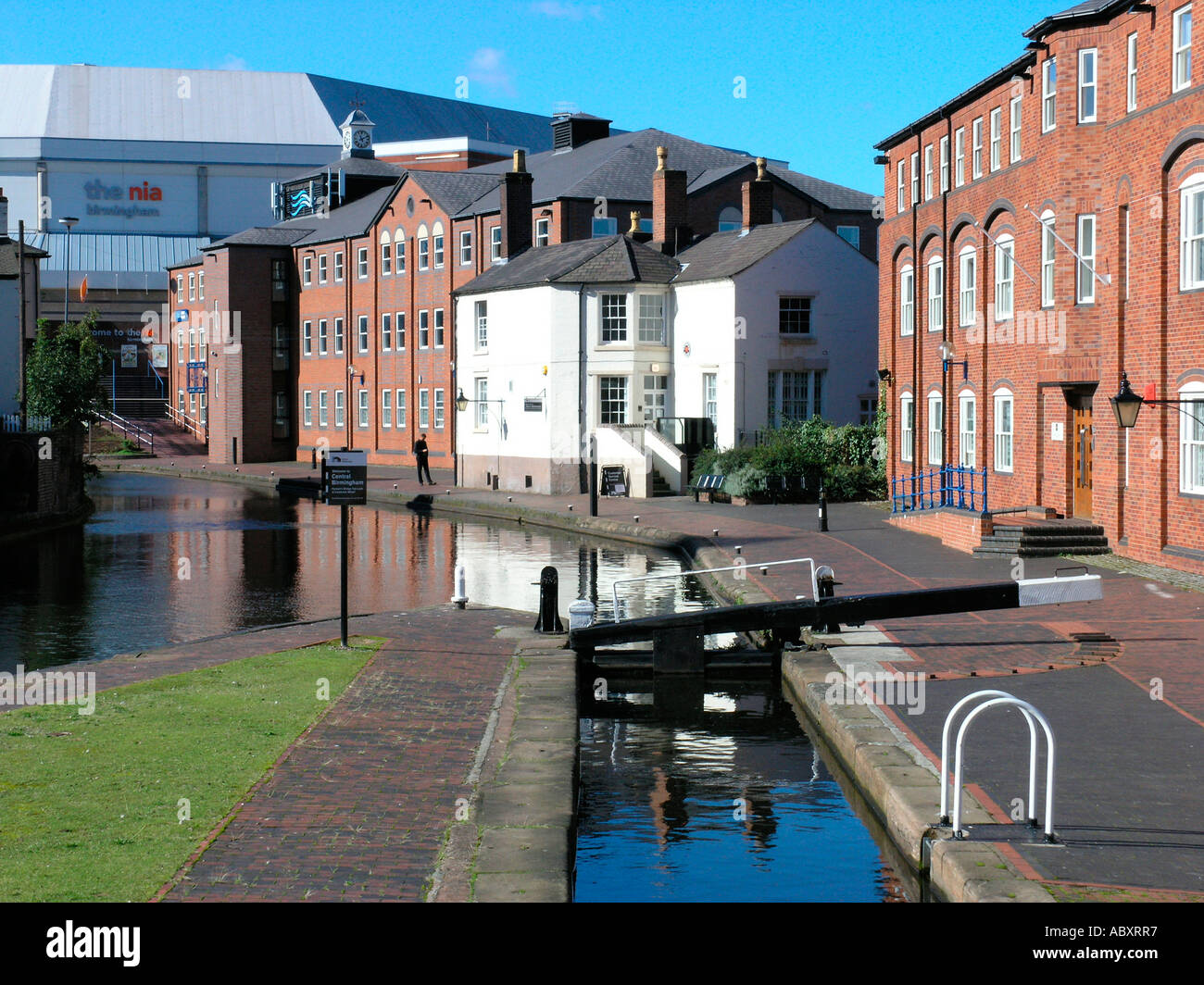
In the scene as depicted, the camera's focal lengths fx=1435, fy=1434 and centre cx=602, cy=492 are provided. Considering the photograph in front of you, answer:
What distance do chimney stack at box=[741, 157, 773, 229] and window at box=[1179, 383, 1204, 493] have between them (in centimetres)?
2679

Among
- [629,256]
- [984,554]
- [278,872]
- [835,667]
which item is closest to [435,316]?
[629,256]

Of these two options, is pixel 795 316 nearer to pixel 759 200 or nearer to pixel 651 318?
pixel 651 318

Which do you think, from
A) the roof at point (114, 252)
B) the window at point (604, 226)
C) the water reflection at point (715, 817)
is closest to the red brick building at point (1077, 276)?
the water reflection at point (715, 817)

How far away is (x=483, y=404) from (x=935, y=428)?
18910 mm

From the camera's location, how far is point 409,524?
128 feet

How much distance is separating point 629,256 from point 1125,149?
23.9 m

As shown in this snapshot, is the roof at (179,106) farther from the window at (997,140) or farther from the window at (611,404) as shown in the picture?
the window at (997,140)

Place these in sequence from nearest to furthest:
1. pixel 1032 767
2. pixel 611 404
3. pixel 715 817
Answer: pixel 1032 767
pixel 715 817
pixel 611 404

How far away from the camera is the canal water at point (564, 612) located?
10.2 metres

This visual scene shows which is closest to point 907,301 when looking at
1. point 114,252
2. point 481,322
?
point 481,322

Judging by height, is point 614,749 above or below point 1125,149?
below

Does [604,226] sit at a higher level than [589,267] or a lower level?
higher

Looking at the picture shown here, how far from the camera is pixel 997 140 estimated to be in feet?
102
